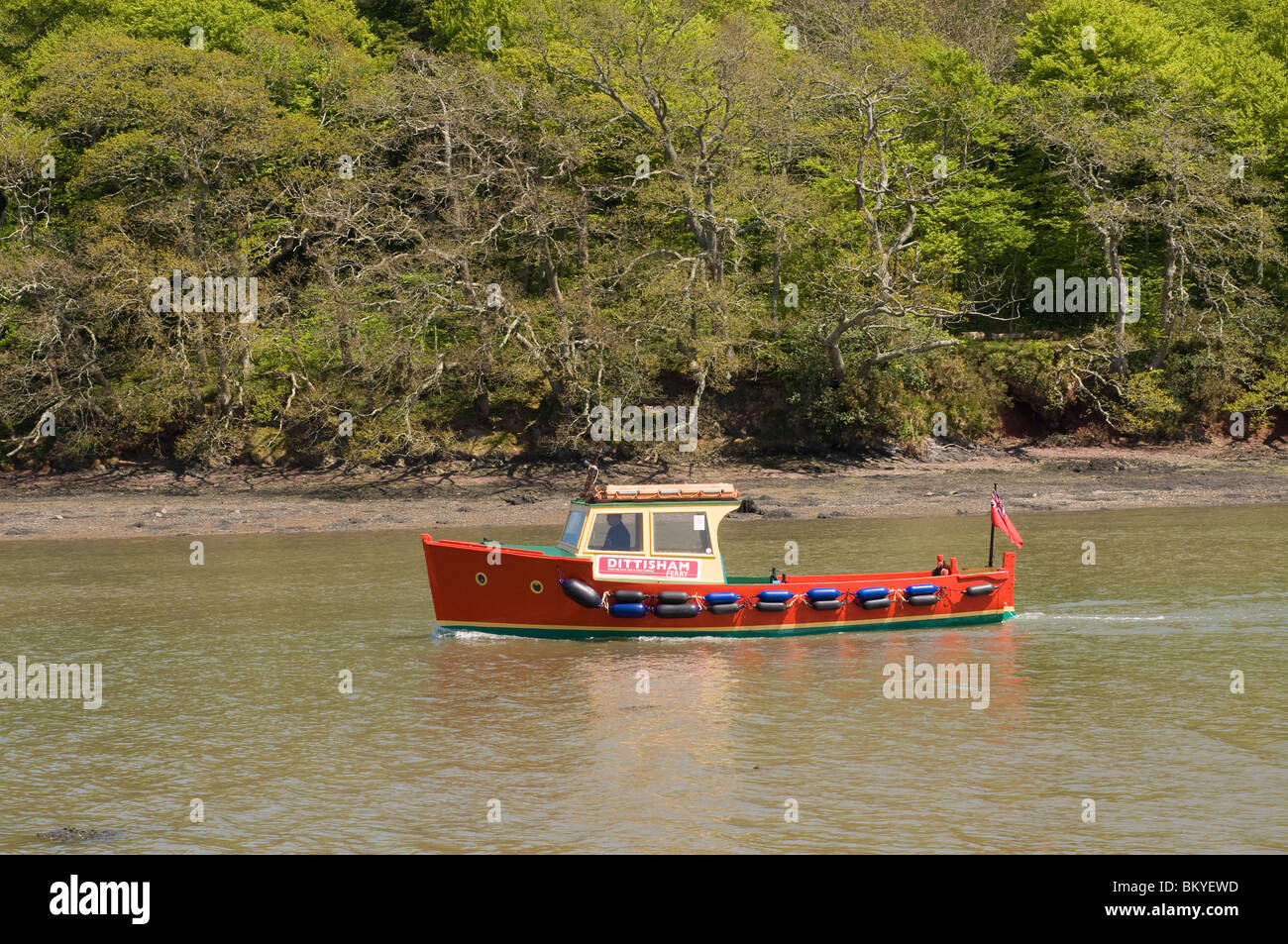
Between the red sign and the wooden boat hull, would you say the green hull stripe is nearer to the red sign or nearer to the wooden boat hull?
the wooden boat hull

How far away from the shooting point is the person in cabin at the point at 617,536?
21922 mm

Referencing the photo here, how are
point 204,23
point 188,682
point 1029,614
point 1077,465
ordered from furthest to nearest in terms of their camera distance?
point 204,23 → point 1077,465 → point 1029,614 → point 188,682

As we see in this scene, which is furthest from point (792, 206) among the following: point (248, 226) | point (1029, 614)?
point (1029, 614)

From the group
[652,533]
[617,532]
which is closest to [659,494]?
[652,533]

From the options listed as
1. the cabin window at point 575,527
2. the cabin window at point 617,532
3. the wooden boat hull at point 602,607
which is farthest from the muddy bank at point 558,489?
the cabin window at point 617,532

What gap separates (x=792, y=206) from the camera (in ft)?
148

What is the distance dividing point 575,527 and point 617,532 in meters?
0.85

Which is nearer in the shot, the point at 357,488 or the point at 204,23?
the point at 357,488

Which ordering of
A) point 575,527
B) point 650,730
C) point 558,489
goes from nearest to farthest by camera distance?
1. point 650,730
2. point 575,527
3. point 558,489

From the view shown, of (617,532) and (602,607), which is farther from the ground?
(617,532)

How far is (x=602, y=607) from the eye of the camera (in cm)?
2192

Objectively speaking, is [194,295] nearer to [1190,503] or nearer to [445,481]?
[445,481]

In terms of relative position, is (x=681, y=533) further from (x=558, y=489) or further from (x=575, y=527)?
(x=558, y=489)

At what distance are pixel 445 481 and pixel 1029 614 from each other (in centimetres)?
2450
